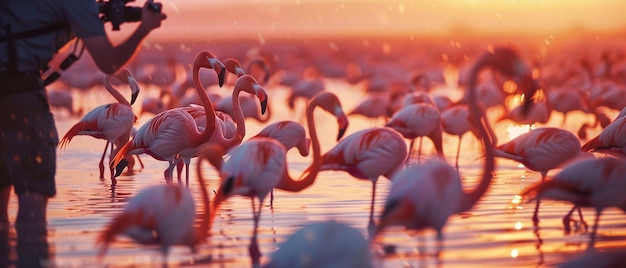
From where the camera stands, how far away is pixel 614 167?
5438mm

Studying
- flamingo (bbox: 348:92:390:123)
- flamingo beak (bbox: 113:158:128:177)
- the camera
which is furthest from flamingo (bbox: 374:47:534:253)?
flamingo (bbox: 348:92:390:123)

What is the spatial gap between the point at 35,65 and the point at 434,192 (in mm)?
1885

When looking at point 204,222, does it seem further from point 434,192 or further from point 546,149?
point 546,149

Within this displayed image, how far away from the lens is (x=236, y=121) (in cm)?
814

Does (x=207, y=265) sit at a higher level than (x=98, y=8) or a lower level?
lower

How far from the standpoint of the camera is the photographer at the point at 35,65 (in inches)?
177

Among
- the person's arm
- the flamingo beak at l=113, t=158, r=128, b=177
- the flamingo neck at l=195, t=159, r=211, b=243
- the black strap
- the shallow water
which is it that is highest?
the black strap

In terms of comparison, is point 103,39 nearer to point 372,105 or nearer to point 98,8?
point 98,8

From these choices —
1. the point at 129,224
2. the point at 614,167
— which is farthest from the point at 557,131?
the point at 129,224

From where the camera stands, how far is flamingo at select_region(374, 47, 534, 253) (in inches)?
186

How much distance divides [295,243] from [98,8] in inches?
59.8

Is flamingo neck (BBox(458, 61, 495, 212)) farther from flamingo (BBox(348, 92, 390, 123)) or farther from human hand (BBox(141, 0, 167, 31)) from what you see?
flamingo (BBox(348, 92, 390, 123))

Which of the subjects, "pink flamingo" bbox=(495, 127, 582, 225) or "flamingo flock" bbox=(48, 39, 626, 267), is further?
"pink flamingo" bbox=(495, 127, 582, 225)

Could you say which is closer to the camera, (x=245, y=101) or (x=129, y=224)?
(x=129, y=224)
